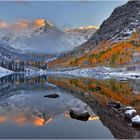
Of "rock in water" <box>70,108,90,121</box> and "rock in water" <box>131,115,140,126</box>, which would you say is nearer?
"rock in water" <box>131,115,140,126</box>

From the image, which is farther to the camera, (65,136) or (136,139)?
(65,136)

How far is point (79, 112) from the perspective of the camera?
4331 centimetres

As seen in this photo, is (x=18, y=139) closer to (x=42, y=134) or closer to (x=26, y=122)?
(x=42, y=134)

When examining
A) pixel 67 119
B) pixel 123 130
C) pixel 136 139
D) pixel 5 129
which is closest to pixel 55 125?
pixel 67 119

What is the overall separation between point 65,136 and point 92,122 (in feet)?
26.8

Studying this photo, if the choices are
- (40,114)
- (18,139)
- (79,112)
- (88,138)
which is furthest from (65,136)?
(40,114)

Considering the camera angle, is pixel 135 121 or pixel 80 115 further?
pixel 80 115

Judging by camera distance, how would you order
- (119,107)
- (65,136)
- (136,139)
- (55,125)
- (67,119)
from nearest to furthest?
(136,139), (65,136), (55,125), (67,119), (119,107)

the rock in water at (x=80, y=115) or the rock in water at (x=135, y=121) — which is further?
the rock in water at (x=80, y=115)

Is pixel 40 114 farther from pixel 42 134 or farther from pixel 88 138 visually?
pixel 88 138

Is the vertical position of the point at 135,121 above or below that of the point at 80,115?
above

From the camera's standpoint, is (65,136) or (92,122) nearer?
(65,136)

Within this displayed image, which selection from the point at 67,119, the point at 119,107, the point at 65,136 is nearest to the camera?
the point at 65,136

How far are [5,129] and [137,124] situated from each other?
1705cm
